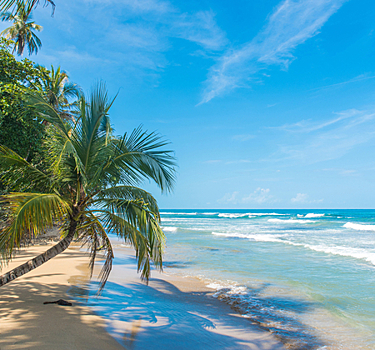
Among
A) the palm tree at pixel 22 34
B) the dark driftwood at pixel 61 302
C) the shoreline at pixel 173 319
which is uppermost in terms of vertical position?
the palm tree at pixel 22 34

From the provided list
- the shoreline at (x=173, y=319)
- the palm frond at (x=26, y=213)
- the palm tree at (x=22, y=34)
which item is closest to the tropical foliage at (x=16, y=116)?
the palm frond at (x=26, y=213)

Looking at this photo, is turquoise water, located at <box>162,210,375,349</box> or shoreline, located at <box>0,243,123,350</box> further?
turquoise water, located at <box>162,210,375,349</box>

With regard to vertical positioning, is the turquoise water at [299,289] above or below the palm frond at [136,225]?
below

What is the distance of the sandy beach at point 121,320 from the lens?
4.29 meters

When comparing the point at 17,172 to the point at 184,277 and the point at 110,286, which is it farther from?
the point at 184,277

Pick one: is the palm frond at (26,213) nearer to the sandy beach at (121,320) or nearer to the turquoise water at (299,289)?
the sandy beach at (121,320)

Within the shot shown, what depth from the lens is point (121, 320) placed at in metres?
5.31

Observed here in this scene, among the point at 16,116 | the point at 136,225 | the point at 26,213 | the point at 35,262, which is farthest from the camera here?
the point at 16,116

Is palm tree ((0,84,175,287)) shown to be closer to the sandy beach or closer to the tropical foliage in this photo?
the sandy beach

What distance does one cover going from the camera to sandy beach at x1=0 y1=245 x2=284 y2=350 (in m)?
4.29

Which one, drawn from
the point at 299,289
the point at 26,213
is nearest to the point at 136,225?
the point at 26,213

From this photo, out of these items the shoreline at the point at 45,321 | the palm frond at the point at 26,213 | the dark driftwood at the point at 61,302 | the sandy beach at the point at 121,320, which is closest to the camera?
the palm frond at the point at 26,213

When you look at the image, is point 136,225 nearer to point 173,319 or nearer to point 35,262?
point 35,262

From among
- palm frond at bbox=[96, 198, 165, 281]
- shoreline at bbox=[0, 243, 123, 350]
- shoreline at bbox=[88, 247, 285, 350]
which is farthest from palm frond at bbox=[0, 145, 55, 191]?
shoreline at bbox=[88, 247, 285, 350]
